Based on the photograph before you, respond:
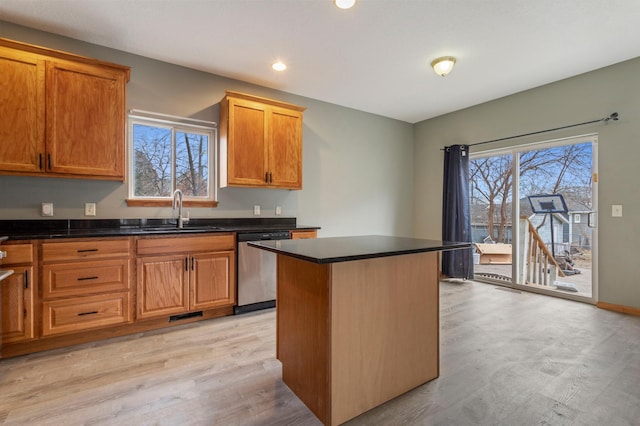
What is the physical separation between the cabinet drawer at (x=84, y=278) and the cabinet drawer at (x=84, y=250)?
51 millimetres

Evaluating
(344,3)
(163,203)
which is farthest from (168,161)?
(344,3)

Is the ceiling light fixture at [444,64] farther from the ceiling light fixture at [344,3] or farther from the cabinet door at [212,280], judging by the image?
the cabinet door at [212,280]

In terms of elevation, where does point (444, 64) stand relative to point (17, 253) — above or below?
above

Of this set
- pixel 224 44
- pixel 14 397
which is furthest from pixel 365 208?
pixel 14 397

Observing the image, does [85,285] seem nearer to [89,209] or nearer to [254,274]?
[89,209]

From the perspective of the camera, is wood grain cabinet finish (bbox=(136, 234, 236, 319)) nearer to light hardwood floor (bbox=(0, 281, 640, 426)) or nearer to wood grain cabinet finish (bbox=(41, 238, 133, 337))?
wood grain cabinet finish (bbox=(41, 238, 133, 337))

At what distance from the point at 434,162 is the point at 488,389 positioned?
394 centimetres

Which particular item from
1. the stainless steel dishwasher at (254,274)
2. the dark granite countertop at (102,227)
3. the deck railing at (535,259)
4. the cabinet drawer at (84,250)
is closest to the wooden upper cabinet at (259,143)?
the dark granite countertop at (102,227)

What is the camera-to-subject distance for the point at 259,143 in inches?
136

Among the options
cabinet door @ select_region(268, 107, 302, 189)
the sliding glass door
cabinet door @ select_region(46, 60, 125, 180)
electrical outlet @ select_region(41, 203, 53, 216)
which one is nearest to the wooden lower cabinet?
electrical outlet @ select_region(41, 203, 53, 216)

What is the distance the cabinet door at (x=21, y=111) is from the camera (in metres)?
2.34

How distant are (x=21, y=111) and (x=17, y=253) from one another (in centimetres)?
114

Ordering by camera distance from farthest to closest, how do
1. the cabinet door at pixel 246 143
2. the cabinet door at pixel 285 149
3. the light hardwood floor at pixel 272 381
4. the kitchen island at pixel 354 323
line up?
the cabinet door at pixel 285 149 < the cabinet door at pixel 246 143 < the light hardwood floor at pixel 272 381 < the kitchen island at pixel 354 323

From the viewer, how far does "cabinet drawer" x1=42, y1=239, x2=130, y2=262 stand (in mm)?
2291
